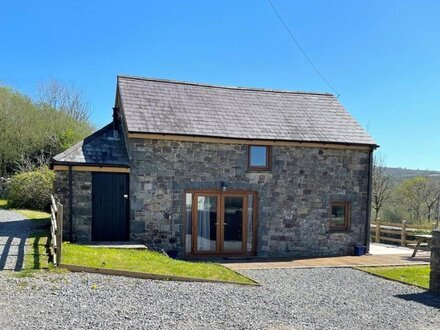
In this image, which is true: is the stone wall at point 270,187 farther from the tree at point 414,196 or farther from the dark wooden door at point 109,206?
the tree at point 414,196

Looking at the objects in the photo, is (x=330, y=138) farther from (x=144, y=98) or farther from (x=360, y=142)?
(x=144, y=98)

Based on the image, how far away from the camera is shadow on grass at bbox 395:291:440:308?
8704 mm

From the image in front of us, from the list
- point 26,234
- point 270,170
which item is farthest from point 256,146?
point 26,234

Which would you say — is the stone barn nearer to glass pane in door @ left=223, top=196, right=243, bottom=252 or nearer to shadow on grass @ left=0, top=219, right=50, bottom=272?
glass pane in door @ left=223, top=196, right=243, bottom=252

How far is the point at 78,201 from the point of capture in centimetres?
1277

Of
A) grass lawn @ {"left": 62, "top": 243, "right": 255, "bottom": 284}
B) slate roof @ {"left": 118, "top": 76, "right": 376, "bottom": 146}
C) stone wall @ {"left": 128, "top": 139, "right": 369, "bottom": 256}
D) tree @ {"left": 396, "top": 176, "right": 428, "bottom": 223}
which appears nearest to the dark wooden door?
stone wall @ {"left": 128, "top": 139, "right": 369, "bottom": 256}

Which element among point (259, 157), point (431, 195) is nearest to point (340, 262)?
point (259, 157)

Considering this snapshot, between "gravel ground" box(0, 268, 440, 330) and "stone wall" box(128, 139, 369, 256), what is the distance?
4.63 metres

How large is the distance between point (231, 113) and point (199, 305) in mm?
9154

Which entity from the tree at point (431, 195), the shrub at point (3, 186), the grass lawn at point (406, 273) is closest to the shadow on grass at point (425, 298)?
the grass lawn at point (406, 273)

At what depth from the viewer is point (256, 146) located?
47.7ft

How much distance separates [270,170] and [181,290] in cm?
703

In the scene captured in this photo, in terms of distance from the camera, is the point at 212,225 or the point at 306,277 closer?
the point at 306,277

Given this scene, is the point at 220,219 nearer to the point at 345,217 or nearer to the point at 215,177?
the point at 215,177
